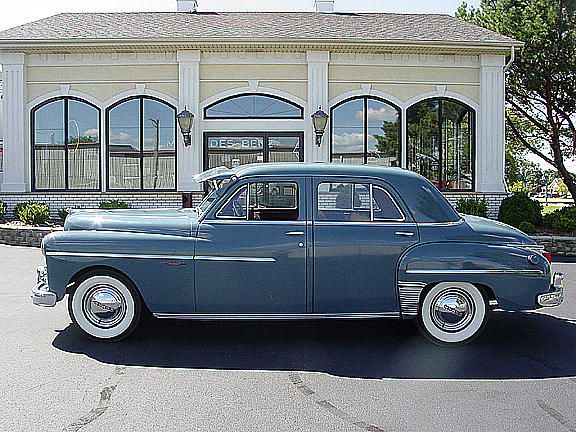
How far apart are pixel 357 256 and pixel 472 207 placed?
37.8 ft

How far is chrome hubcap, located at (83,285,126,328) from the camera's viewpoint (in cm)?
623

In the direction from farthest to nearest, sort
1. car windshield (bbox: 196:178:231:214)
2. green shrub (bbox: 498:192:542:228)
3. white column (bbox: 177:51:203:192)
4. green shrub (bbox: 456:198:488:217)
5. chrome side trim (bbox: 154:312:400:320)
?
white column (bbox: 177:51:203:192), green shrub (bbox: 456:198:488:217), green shrub (bbox: 498:192:542:228), car windshield (bbox: 196:178:231:214), chrome side trim (bbox: 154:312:400:320)

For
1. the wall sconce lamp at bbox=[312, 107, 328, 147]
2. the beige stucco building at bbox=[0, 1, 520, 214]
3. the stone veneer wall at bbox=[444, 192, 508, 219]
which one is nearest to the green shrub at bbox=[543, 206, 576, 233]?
the stone veneer wall at bbox=[444, 192, 508, 219]

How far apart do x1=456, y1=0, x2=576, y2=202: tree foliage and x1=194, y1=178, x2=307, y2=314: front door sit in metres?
17.8

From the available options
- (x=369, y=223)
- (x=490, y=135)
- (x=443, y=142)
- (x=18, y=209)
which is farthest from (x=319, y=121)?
(x=369, y=223)

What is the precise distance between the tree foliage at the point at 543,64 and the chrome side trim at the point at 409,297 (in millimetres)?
17377

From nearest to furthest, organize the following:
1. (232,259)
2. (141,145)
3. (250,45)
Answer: (232,259) → (250,45) → (141,145)

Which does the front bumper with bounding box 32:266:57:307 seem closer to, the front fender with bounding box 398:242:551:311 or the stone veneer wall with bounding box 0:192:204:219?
the front fender with bounding box 398:242:551:311

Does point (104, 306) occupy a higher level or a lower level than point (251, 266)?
lower

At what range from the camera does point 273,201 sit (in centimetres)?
636

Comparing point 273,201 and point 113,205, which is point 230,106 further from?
point 273,201

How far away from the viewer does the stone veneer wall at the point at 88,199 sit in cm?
1786

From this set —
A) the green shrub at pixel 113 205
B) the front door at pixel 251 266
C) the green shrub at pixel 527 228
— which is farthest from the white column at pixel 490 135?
the front door at pixel 251 266

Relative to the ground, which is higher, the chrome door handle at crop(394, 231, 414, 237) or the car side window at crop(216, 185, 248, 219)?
the car side window at crop(216, 185, 248, 219)
